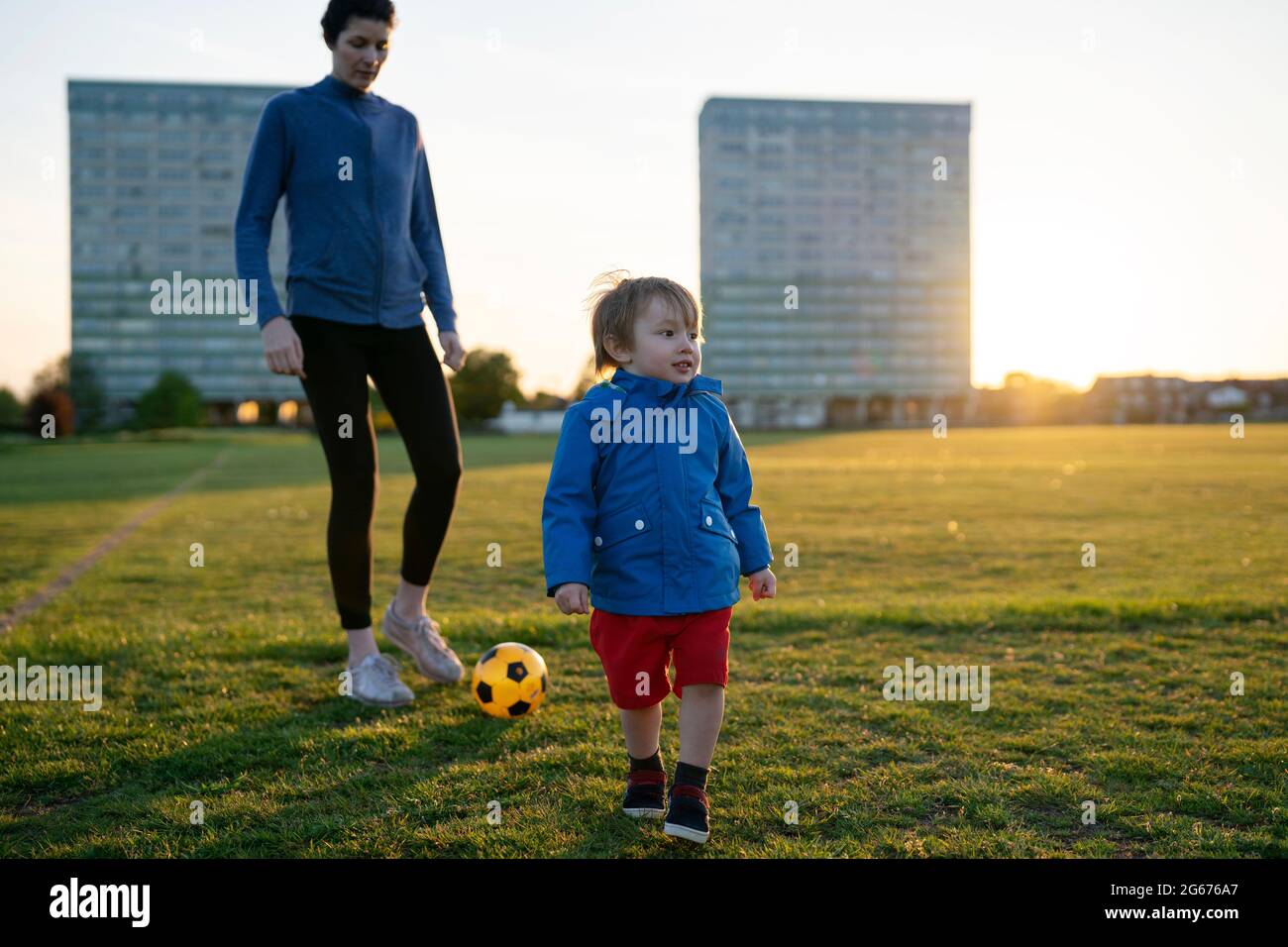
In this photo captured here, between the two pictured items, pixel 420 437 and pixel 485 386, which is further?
pixel 485 386

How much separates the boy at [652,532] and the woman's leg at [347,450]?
4.60 feet

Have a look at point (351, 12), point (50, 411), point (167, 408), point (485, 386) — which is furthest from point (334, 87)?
point (167, 408)

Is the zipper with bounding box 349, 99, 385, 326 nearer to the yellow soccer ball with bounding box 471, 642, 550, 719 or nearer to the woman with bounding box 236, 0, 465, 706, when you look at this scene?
the woman with bounding box 236, 0, 465, 706

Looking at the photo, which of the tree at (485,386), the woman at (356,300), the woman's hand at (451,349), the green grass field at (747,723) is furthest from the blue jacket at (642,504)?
the tree at (485,386)

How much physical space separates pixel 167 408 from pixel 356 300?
324ft

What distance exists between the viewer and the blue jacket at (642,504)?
8.96ft

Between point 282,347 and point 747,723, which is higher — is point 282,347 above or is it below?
above

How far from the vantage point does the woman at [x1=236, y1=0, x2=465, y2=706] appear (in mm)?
3828

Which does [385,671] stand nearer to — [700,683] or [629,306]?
[700,683]

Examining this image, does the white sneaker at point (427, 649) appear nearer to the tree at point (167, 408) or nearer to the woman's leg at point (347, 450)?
the woman's leg at point (347, 450)

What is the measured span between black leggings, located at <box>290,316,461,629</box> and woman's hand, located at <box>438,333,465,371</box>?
11 cm

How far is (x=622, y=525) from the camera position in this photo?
279 cm

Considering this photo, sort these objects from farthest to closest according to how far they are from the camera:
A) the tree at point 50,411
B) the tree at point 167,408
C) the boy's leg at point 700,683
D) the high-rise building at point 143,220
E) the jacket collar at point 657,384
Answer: the high-rise building at point 143,220, the tree at point 167,408, the tree at point 50,411, the jacket collar at point 657,384, the boy's leg at point 700,683
